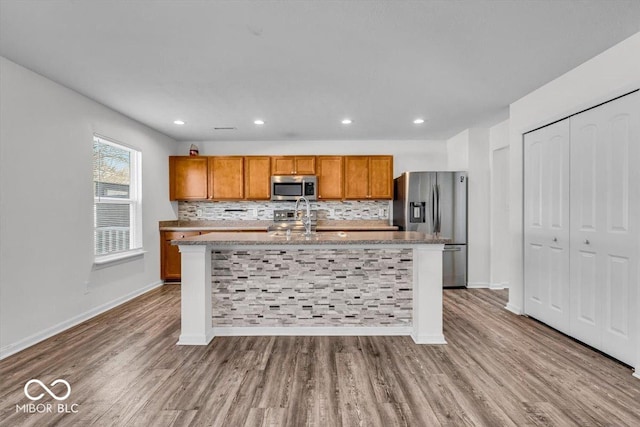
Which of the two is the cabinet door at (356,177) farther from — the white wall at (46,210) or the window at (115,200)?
the white wall at (46,210)

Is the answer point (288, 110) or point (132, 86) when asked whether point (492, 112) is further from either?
point (132, 86)

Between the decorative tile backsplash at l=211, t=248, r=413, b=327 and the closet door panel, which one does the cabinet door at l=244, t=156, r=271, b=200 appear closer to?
the decorative tile backsplash at l=211, t=248, r=413, b=327

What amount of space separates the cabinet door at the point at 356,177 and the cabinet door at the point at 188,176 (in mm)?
2464

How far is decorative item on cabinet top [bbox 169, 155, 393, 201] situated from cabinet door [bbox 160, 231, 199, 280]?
0.74 m

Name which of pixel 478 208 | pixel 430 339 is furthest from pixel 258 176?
pixel 430 339

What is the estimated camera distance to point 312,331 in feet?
10.5

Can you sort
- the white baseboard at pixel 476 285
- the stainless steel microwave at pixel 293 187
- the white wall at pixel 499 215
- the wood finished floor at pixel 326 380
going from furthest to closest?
the stainless steel microwave at pixel 293 187 < the white baseboard at pixel 476 285 < the white wall at pixel 499 215 < the wood finished floor at pixel 326 380

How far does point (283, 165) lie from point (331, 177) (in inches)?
33.9

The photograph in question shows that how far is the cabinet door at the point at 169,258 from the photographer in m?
5.40

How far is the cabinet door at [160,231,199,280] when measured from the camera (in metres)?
5.40

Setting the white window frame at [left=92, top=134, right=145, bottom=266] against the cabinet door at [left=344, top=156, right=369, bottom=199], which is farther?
the cabinet door at [left=344, top=156, right=369, bottom=199]

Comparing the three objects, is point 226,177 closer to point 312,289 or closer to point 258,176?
point 258,176
